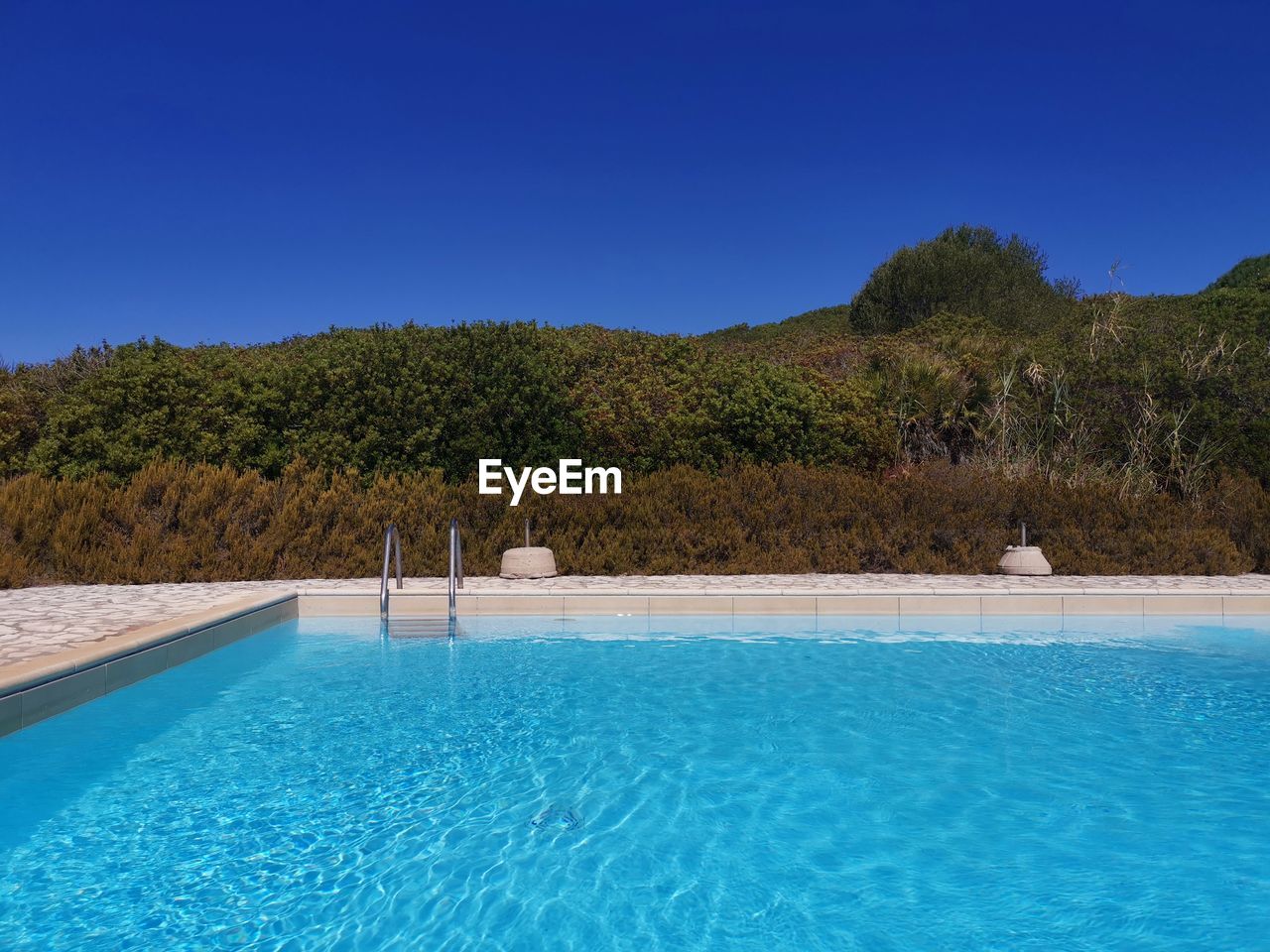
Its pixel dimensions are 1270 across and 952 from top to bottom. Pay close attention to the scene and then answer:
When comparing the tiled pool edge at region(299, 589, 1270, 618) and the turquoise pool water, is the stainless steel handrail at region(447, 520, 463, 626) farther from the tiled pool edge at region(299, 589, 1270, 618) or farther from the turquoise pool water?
the turquoise pool water

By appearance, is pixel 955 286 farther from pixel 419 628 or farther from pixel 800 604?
pixel 419 628

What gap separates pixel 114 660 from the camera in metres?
5.77

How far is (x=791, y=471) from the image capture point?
12578 millimetres

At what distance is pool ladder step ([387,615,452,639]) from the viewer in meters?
7.94

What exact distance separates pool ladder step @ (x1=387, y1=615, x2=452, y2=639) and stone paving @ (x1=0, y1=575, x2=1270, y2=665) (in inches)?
36.5

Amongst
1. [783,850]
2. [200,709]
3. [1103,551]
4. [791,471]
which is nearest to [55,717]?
[200,709]

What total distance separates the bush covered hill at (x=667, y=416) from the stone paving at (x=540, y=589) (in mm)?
890

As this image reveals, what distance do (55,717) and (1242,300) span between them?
29.8m

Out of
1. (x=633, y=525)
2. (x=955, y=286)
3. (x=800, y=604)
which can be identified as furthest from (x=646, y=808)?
(x=955, y=286)

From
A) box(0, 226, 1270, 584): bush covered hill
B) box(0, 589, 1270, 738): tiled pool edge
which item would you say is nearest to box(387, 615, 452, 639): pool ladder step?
box(0, 589, 1270, 738): tiled pool edge

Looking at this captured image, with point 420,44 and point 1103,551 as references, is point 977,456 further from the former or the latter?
point 420,44

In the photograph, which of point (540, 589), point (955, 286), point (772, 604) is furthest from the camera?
point (955, 286)

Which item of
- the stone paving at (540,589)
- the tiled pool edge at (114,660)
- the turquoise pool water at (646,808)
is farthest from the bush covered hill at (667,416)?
the turquoise pool water at (646,808)

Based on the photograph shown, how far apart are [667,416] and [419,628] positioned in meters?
6.24
